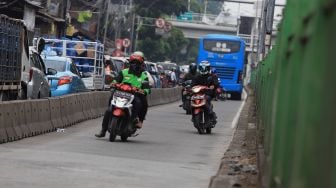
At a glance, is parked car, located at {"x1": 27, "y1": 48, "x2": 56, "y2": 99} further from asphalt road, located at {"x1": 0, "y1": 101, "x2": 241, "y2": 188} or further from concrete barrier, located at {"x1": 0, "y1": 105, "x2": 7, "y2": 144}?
concrete barrier, located at {"x1": 0, "y1": 105, "x2": 7, "y2": 144}

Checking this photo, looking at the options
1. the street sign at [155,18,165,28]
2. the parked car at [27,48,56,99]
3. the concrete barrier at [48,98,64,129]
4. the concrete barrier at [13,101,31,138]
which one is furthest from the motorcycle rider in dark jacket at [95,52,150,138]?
the street sign at [155,18,165,28]

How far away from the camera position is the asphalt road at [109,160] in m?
8.74

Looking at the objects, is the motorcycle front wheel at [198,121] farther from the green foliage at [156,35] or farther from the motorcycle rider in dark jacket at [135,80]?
the green foliage at [156,35]

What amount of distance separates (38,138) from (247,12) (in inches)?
3425

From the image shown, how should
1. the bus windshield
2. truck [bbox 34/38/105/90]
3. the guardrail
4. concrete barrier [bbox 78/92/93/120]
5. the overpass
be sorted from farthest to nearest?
the overpass, the bus windshield, truck [bbox 34/38/105/90], concrete barrier [bbox 78/92/93/120], the guardrail

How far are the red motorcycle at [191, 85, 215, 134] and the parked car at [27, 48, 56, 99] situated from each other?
4401 millimetres

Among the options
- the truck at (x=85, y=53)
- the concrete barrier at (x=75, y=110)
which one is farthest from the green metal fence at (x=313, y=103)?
the truck at (x=85, y=53)

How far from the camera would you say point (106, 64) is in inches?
1312

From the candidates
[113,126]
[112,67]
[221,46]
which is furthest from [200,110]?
[221,46]

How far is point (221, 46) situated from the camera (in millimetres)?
46438

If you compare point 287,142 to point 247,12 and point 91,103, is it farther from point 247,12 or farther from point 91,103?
point 247,12

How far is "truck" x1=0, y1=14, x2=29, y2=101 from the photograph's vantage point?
16812 millimetres

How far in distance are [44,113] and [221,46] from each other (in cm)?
3166

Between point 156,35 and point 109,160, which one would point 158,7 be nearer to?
point 156,35
